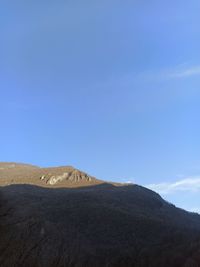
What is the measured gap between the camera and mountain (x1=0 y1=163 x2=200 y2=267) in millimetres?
53000

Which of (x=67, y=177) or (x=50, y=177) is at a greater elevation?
(x=67, y=177)

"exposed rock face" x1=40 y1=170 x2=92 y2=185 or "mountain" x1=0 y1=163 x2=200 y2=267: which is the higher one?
"exposed rock face" x1=40 y1=170 x2=92 y2=185

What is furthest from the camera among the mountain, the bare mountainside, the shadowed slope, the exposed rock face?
the exposed rock face

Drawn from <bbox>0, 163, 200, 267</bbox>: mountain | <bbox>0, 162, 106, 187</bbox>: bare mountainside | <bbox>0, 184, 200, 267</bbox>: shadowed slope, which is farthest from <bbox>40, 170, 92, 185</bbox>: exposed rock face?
<bbox>0, 184, 200, 267</bbox>: shadowed slope

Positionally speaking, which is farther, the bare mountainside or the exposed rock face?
the exposed rock face

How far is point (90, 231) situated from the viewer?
76.8 metres

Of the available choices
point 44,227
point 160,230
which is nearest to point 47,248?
point 44,227

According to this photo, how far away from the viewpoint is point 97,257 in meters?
57.4

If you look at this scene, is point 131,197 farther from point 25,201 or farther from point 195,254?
point 195,254

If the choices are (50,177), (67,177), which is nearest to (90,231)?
(50,177)

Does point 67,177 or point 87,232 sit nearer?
point 87,232

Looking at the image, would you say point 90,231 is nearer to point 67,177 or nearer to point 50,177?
point 50,177

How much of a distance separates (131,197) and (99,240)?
46170mm

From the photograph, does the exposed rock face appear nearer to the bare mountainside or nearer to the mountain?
the bare mountainside
